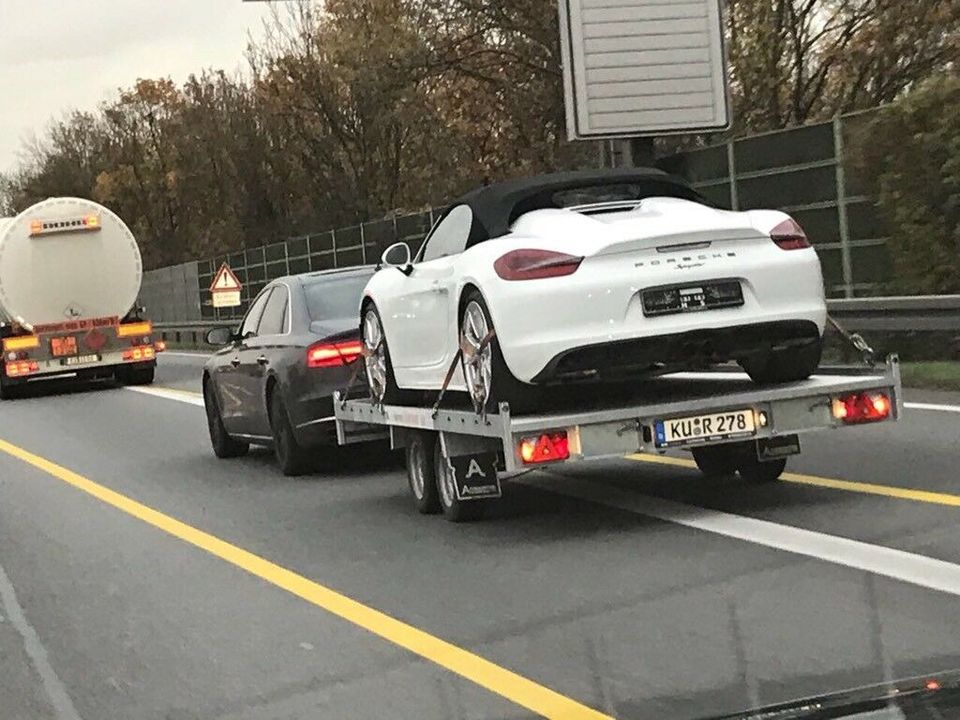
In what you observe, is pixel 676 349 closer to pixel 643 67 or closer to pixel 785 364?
pixel 785 364

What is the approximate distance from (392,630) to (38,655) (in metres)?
1.46

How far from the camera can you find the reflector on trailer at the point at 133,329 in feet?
101

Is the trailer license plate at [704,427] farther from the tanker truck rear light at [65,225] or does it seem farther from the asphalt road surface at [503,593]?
the tanker truck rear light at [65,225]

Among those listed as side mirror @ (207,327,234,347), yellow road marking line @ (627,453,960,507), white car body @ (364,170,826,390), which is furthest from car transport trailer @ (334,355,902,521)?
side mirror @ (207,327,234,347)

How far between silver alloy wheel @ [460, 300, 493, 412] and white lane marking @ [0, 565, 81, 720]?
248cm

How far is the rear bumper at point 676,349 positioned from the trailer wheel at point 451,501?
3.82 ft

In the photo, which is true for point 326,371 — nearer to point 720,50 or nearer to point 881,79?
point 720,50

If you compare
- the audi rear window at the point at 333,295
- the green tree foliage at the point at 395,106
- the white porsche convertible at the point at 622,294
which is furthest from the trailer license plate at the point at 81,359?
the white porsche convertible at the point at 622,294

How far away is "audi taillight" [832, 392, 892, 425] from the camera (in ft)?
29.9

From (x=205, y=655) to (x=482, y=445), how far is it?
290cm

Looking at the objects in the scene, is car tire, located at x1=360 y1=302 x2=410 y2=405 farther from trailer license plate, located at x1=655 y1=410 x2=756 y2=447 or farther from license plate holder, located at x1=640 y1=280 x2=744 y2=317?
trailer license plate, located at x1=655 y1=410 x2=756 y2=447

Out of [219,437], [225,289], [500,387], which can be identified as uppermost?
[500,387]

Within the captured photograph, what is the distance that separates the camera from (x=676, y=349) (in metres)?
9.03

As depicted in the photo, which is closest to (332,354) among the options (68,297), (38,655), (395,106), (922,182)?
(38,655)
